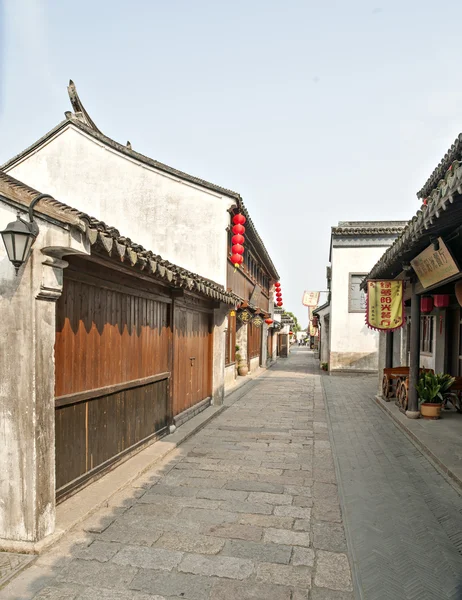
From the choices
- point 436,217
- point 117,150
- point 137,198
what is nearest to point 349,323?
point 137,198

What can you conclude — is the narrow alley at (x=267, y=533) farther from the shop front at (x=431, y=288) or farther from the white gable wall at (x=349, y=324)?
the white gable wall at (x=349, y=324)

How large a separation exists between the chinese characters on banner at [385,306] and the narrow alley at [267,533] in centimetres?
352

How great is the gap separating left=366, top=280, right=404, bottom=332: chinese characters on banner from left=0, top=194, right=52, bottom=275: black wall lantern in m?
8.56

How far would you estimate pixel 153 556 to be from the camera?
3812 millimetres

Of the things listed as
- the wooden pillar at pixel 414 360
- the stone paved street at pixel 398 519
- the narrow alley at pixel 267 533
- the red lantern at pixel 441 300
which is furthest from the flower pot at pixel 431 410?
the red lantern at pixel 441 300

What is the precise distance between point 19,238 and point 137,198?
8.92m

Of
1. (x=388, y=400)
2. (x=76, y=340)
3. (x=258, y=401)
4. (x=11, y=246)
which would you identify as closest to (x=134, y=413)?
(x=76, y=340)

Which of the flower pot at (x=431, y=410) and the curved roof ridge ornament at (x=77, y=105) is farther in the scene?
the curved roof ridge ornament at (x=77, y=105)

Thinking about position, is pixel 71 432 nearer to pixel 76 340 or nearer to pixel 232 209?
pixel 76 340

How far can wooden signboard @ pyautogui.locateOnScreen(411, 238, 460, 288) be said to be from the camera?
6441 mm

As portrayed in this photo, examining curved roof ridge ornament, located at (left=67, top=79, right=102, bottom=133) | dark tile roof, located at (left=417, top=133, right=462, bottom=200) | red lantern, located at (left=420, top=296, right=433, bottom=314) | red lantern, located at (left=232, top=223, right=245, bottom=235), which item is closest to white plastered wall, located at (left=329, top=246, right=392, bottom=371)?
dark tile roof, located at (left=417, top=133, right=462, bottom=200)

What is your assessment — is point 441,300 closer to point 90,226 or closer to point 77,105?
point 90,226

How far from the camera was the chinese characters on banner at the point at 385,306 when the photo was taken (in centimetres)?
1044

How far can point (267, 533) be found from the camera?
4324 millimetres
